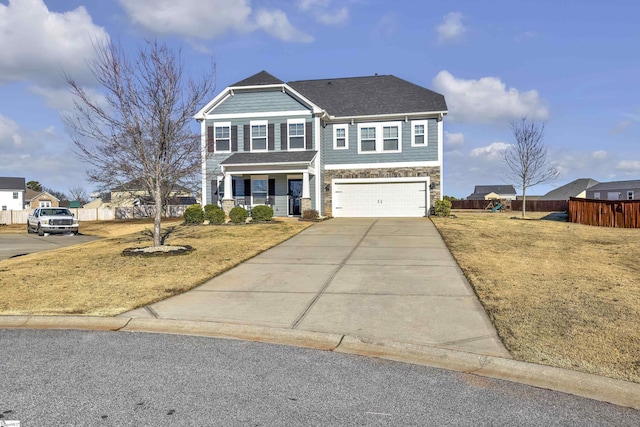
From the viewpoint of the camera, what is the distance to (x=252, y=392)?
4359mm

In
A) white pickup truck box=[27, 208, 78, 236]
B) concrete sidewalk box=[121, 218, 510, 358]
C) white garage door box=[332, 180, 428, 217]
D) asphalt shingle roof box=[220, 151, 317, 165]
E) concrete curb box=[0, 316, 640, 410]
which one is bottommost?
concrete curb box=[0, 316, 640, 410]

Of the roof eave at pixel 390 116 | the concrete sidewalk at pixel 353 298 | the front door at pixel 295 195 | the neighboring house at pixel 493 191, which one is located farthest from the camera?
the neighboring house at pixel 493 191

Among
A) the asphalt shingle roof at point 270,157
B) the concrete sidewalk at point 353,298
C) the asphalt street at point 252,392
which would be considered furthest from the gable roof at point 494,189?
the asphalt street at point 252,392

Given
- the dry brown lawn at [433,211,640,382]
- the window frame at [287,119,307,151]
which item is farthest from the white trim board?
the dry brown lawn at [433,211,640,382]

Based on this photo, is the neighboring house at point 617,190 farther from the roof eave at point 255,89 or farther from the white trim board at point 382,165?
the roof eave at point 255,89

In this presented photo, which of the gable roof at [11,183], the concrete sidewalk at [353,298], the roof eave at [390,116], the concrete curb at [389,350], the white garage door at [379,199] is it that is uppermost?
the roof eave at [390,116]

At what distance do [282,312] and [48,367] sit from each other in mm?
3343

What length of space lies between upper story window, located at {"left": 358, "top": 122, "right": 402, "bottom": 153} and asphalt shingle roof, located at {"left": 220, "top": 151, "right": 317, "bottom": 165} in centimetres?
336

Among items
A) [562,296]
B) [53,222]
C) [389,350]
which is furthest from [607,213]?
[53,222]

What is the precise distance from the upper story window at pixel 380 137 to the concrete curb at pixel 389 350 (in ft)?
69.1

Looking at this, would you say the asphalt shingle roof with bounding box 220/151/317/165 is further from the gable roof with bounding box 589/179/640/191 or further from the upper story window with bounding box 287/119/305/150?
the gable roof with bounding box 589/179/640/191

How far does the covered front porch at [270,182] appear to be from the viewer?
79.7ft

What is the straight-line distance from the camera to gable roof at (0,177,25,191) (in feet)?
228

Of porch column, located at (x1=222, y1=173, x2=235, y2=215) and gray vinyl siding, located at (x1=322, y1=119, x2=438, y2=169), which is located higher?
gray vinyl siding, located at (x1=322, y1=119, x2=438, y2=169)
